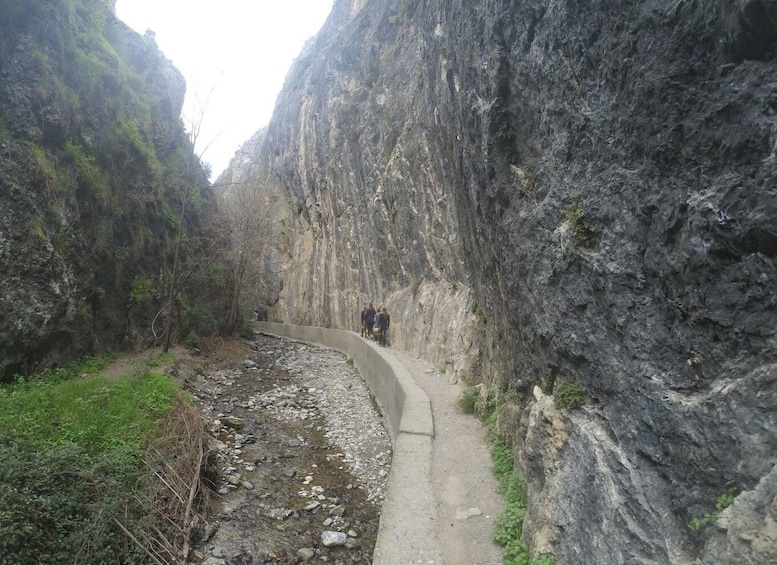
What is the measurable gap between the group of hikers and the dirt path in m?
9.56

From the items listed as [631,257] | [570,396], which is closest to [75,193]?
[570,396]

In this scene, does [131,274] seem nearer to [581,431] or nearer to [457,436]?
[457,436]

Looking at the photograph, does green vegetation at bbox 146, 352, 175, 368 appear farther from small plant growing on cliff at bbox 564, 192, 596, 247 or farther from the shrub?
small plant growing on cliff at bbox 564, 192, 596, 247

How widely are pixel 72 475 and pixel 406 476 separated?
15.7ft

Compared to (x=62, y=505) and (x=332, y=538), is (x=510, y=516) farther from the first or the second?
(x=62, y=505)

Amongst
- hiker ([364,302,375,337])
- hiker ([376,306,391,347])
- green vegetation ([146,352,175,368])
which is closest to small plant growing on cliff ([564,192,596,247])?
green vegetation ([146,352,175,368])

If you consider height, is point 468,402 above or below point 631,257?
below

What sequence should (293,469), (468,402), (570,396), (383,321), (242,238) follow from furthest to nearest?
(242,238)
(383,321)
(293,469)
(468,402)
(570,396)

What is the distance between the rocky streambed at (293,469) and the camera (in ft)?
22.5

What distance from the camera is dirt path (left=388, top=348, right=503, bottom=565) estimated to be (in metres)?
4.87

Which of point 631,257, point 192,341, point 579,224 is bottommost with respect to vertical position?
point 192,341

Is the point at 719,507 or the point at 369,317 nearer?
the point at 719,507

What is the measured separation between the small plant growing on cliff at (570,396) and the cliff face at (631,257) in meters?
0.07

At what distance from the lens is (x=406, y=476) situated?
6.37m
